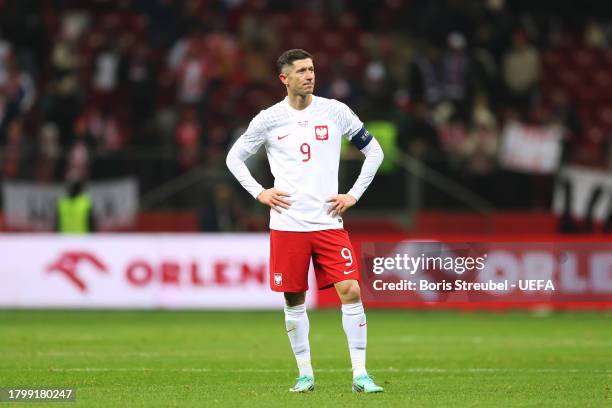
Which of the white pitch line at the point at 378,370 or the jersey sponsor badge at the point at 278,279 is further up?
the jersey sponsor badge at the point at 278,279

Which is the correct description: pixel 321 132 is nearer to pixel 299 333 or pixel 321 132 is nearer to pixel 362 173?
pixel 362 173

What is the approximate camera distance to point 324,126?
33.1 ft

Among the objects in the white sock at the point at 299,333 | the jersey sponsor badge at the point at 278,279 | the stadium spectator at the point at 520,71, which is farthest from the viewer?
the stadium spectator at the point at 520,71

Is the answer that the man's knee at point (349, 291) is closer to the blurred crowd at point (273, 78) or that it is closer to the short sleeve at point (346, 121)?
the short sleeve at point (346, 121)

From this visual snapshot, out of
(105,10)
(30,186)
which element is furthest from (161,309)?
(105,10)

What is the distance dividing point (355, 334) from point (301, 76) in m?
1.90

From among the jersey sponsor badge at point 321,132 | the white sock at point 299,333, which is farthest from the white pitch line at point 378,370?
the jersey sponsor badge at point 321,132

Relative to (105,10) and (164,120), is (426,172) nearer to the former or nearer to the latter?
(164,120)

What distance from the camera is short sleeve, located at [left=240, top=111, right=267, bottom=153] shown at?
33.3 feet

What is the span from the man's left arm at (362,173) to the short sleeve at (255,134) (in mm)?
691

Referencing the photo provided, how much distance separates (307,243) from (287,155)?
2.16 ft

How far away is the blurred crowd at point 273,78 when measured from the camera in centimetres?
2252

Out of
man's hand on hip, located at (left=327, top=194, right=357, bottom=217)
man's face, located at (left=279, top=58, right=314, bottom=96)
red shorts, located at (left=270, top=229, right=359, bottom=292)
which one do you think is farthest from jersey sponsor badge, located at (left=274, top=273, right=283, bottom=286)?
man's face, located at (left=279, top=58, right=314, bottom=96)

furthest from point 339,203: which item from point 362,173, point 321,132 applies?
point 321,132
